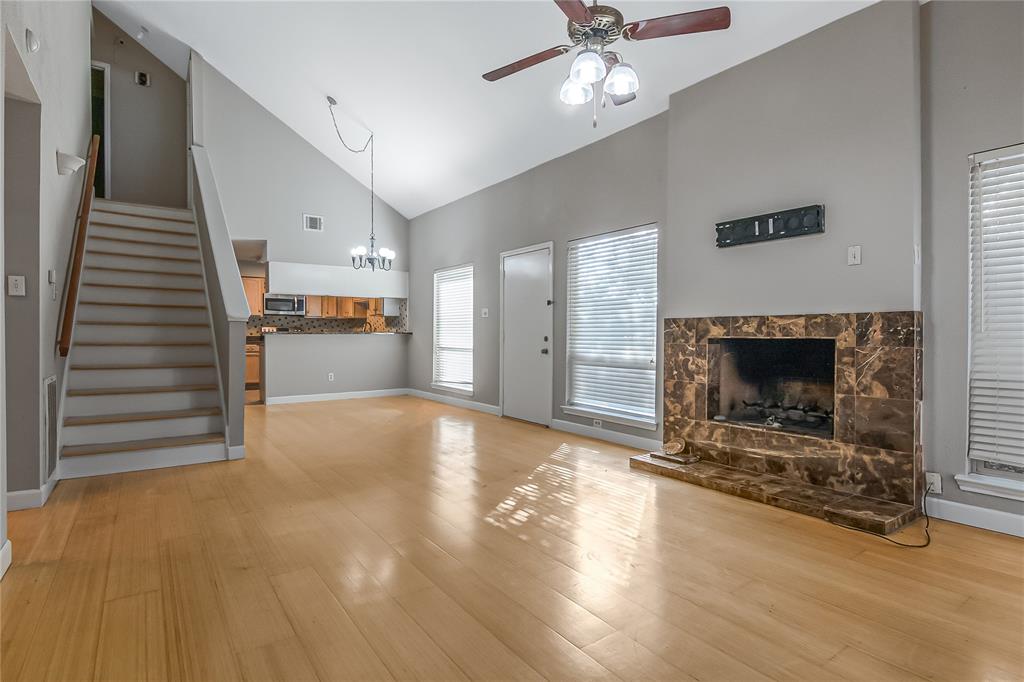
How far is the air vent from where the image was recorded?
8.18m

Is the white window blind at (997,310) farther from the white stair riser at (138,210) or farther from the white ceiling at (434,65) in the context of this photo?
the white stair riser at (138,210)

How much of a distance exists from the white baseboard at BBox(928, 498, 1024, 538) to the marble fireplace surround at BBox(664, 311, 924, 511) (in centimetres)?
11

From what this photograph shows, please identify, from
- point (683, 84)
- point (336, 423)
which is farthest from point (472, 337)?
→ point (683, 84)

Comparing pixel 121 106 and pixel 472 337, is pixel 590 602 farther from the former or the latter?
pixel 121 106

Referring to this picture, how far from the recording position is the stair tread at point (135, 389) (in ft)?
14.3

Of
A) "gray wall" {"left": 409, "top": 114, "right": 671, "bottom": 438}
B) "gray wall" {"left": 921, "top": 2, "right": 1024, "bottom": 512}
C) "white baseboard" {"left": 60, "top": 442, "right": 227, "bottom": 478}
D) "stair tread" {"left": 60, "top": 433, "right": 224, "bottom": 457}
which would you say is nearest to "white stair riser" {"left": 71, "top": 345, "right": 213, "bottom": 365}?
"stair tread" {"left": 60, "top": 433, "right": 224, "bottom": 457}

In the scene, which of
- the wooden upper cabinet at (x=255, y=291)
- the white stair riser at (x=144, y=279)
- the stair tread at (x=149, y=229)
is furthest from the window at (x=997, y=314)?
the wooden upper cabinet at (x=255, y=291)

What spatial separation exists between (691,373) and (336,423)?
4163 mm

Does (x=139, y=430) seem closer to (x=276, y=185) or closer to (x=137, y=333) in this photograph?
(x=137, y=333)

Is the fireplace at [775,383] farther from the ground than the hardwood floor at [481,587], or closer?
farther from the ground

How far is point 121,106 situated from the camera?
7.71 metres

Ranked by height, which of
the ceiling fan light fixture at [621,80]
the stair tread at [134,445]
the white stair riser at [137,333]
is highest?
the ceiling fan light fixture at [621,80]

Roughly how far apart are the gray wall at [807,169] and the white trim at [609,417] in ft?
3.61

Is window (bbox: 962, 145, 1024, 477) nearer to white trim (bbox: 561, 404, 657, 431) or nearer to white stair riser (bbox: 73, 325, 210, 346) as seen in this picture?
white trim (bbox: 561, 404, 657, 431)
